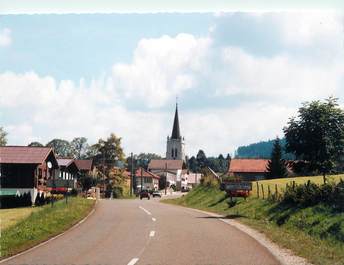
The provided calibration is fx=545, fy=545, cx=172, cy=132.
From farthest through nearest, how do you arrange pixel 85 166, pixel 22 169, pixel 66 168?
pixel 85 166, pixel 66 168, pixel 22 169

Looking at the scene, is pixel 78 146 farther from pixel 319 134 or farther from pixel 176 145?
pixel 319 134

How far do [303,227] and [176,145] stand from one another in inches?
6349

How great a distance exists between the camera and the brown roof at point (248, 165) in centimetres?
11872

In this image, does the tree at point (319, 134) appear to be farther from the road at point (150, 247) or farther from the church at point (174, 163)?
the church at point (174, 163)

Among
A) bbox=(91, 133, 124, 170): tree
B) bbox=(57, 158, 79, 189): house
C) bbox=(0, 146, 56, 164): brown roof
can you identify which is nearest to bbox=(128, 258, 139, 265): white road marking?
bbox=(0, 146, 56, 164): brown roof

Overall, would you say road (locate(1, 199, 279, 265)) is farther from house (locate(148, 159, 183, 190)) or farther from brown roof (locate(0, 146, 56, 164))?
house (locate(148, 159, 183, 190))

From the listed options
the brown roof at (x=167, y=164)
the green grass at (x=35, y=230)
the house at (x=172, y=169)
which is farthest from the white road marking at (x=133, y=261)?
the brown roof at (x=167, y=164)

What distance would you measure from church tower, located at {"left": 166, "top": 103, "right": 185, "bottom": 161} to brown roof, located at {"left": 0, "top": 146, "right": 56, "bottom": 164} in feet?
384

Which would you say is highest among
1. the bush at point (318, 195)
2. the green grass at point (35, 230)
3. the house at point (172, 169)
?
the house at point (172, 169)

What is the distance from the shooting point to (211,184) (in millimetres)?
58531

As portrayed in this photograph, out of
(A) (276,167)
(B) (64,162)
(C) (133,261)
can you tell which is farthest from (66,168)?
(C) (133,261)

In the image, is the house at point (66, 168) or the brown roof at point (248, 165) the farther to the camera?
the brown roof at point (248, 165)

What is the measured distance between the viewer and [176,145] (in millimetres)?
184250

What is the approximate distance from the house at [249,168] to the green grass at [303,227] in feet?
270
